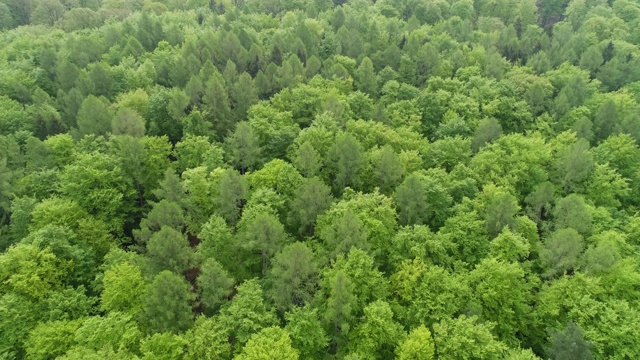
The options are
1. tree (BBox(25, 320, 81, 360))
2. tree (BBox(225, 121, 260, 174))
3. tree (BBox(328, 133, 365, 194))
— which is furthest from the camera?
tree (BBox(225, 121, 260, 174))

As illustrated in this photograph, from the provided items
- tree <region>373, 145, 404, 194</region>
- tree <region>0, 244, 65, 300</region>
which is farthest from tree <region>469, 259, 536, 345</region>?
tree <region>0, 244, 65, 300</region>

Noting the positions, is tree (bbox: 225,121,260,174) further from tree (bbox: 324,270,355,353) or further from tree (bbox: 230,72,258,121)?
tree (bbox: 324,270,355,353)

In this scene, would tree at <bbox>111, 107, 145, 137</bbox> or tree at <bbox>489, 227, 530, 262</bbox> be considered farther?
tree at <bbox>111, 107, 145, 137</bbox>

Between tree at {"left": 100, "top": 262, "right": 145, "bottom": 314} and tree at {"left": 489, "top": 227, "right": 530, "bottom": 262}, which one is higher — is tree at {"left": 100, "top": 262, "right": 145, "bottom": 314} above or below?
below

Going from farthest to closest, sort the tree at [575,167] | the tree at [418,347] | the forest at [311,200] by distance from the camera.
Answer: the tree at [575,167] → the forest at [311,200] → the tree at [418,347]

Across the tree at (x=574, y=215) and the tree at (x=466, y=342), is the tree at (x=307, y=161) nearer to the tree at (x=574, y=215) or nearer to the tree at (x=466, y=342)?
the tree at (x=466, y=342)

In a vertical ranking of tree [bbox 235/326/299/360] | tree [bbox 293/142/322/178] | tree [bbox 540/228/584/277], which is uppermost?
tree [bbox 293/142/322/178]

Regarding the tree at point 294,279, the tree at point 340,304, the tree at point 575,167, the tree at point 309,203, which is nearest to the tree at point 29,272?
the tree at point 294,279
